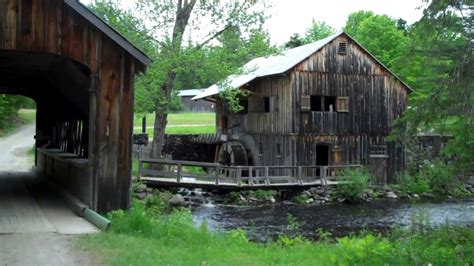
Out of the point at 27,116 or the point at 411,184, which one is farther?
the point at 27,116

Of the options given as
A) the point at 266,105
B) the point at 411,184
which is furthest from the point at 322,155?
the point at 411,184

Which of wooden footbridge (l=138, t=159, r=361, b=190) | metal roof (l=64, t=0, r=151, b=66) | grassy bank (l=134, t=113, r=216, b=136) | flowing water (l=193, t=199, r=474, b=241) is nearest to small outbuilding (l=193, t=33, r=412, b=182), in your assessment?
wooden footbridge (l=138, t=159, r=361, b=190)

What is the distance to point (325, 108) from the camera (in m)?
30.2

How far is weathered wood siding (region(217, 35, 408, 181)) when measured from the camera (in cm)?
2830

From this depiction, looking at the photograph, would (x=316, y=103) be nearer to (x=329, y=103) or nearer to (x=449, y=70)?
(x=329, y=103)

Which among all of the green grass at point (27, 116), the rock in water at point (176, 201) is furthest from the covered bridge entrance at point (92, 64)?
the green grass at point (27, 116)

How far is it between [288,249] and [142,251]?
3.51 meters

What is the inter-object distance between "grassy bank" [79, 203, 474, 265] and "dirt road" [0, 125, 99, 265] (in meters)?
0.42

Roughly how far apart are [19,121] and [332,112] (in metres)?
36.1

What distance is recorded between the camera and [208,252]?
8.16m

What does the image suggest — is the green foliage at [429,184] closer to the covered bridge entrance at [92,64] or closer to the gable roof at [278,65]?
the gable roof at [278,65]

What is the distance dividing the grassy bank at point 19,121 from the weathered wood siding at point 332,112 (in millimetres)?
25809

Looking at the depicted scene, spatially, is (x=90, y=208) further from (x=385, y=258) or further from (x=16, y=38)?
(x=385, y=258)

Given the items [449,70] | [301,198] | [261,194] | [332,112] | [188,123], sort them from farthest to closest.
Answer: [188,123] < [332,112] < [261,194] < [301,198] < [449,70]
